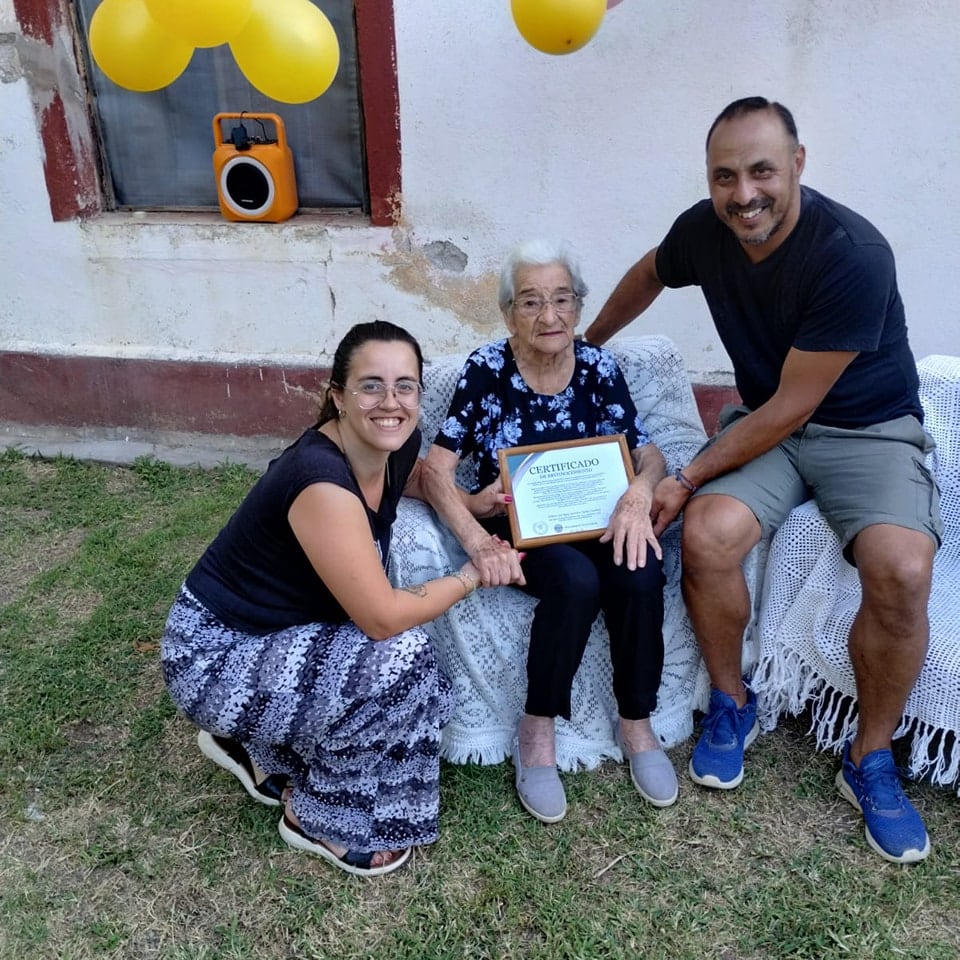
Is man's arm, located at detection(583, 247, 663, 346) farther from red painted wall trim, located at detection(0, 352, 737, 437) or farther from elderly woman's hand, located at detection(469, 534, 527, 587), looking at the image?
red painted wall trim, located at detection(0, 352, 737, 437)

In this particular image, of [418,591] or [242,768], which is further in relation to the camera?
[242,768]

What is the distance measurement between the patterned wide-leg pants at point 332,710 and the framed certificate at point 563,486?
51 cm

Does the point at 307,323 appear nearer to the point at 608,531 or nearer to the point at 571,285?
the point at 571,285

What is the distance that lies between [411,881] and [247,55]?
2489 millimetres

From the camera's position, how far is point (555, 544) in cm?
248

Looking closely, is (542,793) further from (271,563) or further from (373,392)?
(373,392)

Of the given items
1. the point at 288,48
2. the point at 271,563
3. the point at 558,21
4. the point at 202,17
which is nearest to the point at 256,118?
the point at 288,48

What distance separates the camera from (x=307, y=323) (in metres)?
4.40

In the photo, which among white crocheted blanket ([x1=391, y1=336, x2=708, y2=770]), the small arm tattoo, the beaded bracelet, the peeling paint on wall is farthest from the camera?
the peeling paint on wall

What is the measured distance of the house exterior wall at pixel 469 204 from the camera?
139 inches

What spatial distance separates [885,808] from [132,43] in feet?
10.3

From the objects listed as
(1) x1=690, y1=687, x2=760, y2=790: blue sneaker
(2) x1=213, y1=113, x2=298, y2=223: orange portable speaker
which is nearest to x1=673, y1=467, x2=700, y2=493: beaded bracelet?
(1) x1=690, y1=687, x2=760, y2=790: blue sneaker

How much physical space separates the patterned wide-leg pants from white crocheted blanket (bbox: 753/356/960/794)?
101 centimetres

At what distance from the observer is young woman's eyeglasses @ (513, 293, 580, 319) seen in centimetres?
252
